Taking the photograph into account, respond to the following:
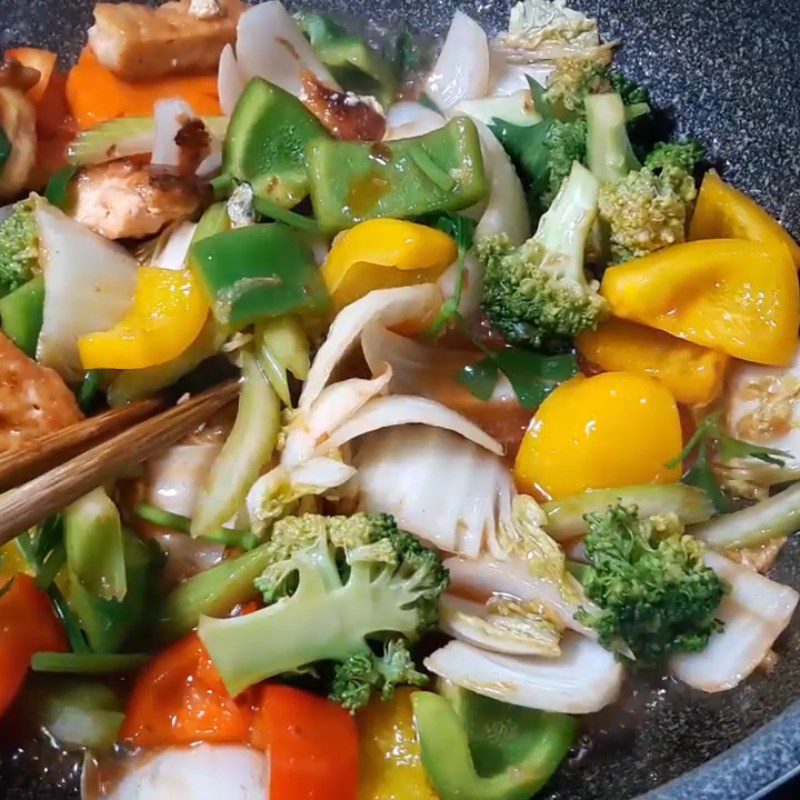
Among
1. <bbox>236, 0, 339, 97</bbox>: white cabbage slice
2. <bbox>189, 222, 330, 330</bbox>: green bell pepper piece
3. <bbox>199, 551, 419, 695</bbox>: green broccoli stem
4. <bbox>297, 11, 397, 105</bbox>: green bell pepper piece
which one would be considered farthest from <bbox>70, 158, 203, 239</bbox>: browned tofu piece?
<bbox>199, 551, 419, 695</bbox>: green broccoli stem

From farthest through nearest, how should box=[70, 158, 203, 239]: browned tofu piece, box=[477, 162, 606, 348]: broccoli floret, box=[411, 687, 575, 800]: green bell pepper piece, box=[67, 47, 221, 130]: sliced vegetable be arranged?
box=[67, 47, 221, 130]: sliced vegetable → box=[70, 158, 203, 239]: browned tofu piece → box=[477, 162, 606, 348]: broccoli floret → box=[411, 687, 575, 800]: green bell pepper piece

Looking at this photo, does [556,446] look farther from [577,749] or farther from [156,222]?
[156,222]

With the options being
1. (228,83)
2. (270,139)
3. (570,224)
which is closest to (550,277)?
(570,224)

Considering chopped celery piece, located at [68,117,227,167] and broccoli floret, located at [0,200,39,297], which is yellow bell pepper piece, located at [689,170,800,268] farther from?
broccoli floret, located at [0,200,39,297]

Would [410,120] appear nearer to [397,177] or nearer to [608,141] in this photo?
[397,177]

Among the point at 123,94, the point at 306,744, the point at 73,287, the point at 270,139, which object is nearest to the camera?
the point at 306,744

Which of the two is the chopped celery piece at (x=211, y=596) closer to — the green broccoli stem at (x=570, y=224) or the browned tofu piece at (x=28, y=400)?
the browned tofu piece at (x=28, y=400)
